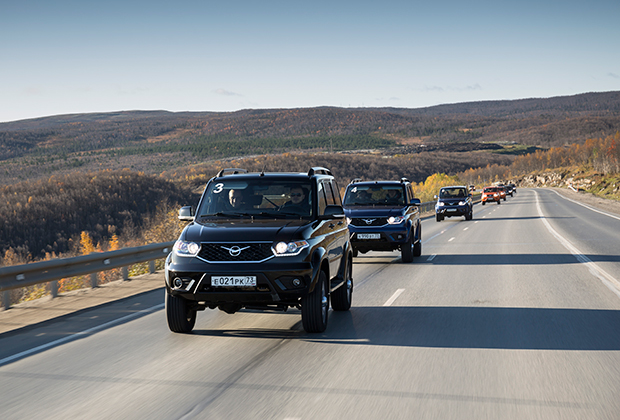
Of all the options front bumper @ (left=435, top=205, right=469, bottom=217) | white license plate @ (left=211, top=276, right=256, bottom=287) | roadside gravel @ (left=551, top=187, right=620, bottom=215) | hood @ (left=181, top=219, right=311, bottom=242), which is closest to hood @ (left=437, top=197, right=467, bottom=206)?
front bumper @ (left=435, top=205, right=469, bottom=217)

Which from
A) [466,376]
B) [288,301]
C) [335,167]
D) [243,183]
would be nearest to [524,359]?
[466,376]

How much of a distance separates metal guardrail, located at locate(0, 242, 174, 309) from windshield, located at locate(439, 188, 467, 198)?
2393cm

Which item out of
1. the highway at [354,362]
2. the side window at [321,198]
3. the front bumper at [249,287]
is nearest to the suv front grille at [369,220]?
the highway at [354,362]

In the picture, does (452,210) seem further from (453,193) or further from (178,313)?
(178,313)

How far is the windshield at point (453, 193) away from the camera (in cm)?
3456

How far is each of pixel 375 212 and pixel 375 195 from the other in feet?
3.91

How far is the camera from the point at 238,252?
6871 millimetres

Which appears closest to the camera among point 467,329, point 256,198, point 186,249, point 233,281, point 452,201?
point 233,281

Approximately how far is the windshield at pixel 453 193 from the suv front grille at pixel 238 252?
2905 cm

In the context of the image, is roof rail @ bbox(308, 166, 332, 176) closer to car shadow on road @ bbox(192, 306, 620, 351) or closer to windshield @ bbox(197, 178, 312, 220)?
windshield @ bbox(197, 178, 312, 220)

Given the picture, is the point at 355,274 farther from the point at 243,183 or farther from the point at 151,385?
the point at 151,385

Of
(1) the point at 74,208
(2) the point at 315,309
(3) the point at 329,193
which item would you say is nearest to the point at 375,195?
(3) the point at 329,193

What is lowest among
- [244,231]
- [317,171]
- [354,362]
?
[354,362]

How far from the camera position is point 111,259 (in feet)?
38.5
